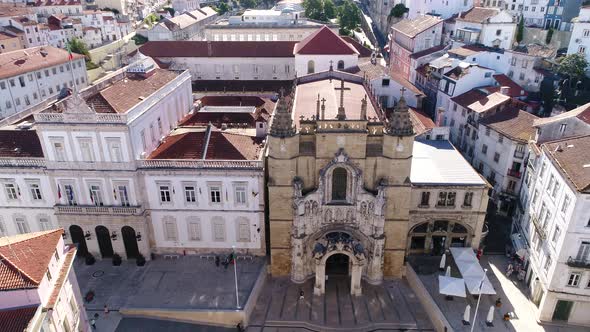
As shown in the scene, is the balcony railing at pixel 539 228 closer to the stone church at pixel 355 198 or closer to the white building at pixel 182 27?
the stone church at pixel 355 198

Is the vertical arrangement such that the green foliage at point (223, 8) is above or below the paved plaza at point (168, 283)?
above

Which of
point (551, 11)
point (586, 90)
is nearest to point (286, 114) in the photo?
point (586, 90)

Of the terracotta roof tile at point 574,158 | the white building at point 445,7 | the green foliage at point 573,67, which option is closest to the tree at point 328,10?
the white building at point 445,7

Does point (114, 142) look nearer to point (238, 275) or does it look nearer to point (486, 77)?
point (238, 275)

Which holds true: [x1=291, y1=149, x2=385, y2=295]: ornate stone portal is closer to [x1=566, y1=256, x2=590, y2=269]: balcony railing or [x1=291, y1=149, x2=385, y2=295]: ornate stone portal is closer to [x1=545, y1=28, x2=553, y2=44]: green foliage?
[x1=566, y1=256, x2=590, y2=269]: balcony railing

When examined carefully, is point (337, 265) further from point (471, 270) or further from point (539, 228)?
point (539, 228)

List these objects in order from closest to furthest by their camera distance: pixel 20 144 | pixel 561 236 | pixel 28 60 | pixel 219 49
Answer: pixel 561 236
pixel 20 144
pixel 28 60
pixel 219 49


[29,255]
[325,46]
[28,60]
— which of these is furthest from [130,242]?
[28,60]
